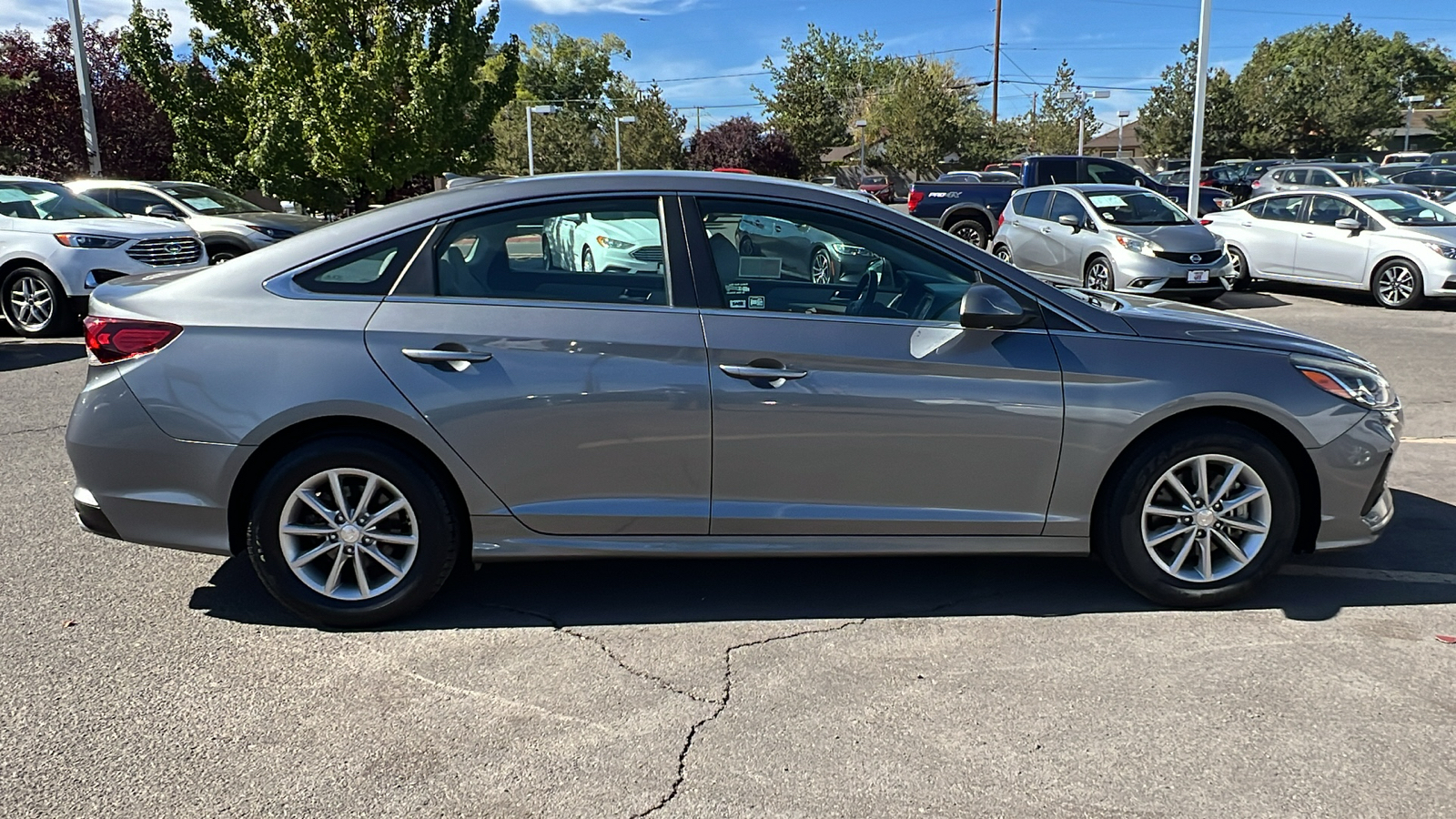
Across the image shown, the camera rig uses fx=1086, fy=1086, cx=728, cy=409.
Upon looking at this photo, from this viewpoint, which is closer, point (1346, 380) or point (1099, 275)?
point (1346, 380)

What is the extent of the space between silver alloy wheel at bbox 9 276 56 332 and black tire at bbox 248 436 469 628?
8974mm

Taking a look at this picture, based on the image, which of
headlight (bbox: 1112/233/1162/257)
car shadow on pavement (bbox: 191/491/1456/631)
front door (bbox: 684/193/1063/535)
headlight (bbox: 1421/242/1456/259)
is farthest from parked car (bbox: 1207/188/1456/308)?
front door (bbox: 684/193/1063/535)

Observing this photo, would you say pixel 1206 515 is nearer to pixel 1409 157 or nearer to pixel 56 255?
pixel 56 255

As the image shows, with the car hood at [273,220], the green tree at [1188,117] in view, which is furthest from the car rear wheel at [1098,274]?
the green tree at [1188,117]

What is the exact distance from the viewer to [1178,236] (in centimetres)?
1273

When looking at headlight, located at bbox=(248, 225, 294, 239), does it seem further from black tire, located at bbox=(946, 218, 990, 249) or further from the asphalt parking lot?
black tire, located at bbox=(946, 218, 990, 249)

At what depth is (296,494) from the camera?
3.80 meters

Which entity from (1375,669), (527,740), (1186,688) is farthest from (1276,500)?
(527,740)

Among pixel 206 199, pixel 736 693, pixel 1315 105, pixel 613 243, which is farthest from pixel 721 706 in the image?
pixel 1315 105

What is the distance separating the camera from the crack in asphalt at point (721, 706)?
2.88 meters

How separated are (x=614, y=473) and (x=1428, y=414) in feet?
20.8

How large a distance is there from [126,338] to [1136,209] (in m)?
12.4

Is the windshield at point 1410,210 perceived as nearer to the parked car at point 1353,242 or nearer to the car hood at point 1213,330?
the parked car at point 1353,242

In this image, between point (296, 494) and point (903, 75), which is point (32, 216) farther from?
point (903, 75)
